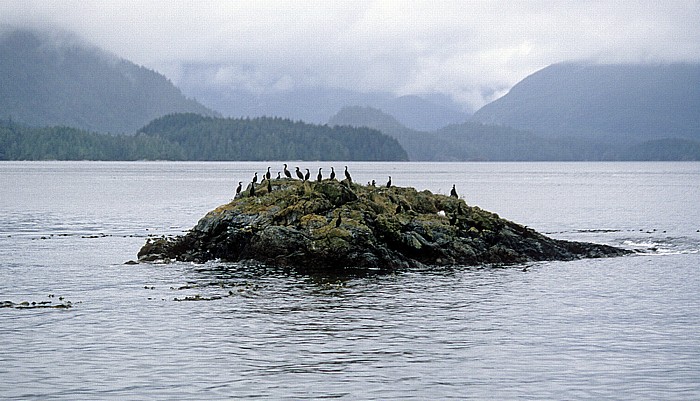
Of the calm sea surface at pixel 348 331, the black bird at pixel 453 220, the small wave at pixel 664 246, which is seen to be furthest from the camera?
the small wave at pixel 664 246

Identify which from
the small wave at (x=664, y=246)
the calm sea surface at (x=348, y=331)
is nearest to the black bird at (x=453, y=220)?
the calm sea surface at (x=348, y=331)

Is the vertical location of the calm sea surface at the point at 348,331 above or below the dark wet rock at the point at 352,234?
below

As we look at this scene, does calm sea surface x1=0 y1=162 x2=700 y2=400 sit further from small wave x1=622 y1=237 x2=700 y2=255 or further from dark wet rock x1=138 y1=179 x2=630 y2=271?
dark wet rock x1=138 y1=179 x2=630 y2=271

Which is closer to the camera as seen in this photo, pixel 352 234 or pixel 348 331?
Result: pixel 348 331

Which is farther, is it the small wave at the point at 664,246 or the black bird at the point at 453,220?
the small wave at the point at 664,246

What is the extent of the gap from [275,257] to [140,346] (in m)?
18.6

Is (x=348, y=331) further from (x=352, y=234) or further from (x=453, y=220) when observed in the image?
(x=453, y=220)

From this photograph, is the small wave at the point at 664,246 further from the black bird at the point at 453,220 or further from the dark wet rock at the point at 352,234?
the black bird at the point at 453,220

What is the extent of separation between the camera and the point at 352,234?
153 feet

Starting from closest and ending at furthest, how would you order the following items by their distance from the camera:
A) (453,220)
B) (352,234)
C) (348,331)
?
1. (348,331)
2. (352,234)
3. (453,220)

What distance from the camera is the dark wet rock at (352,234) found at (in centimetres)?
4650

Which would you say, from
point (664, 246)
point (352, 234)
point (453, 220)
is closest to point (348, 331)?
point (352, 234)

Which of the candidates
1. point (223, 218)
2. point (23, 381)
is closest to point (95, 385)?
point (23, 381)

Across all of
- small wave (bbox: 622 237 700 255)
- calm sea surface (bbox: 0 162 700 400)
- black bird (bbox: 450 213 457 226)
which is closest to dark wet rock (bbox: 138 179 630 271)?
black bird (bbox: 450 213 457 226)
